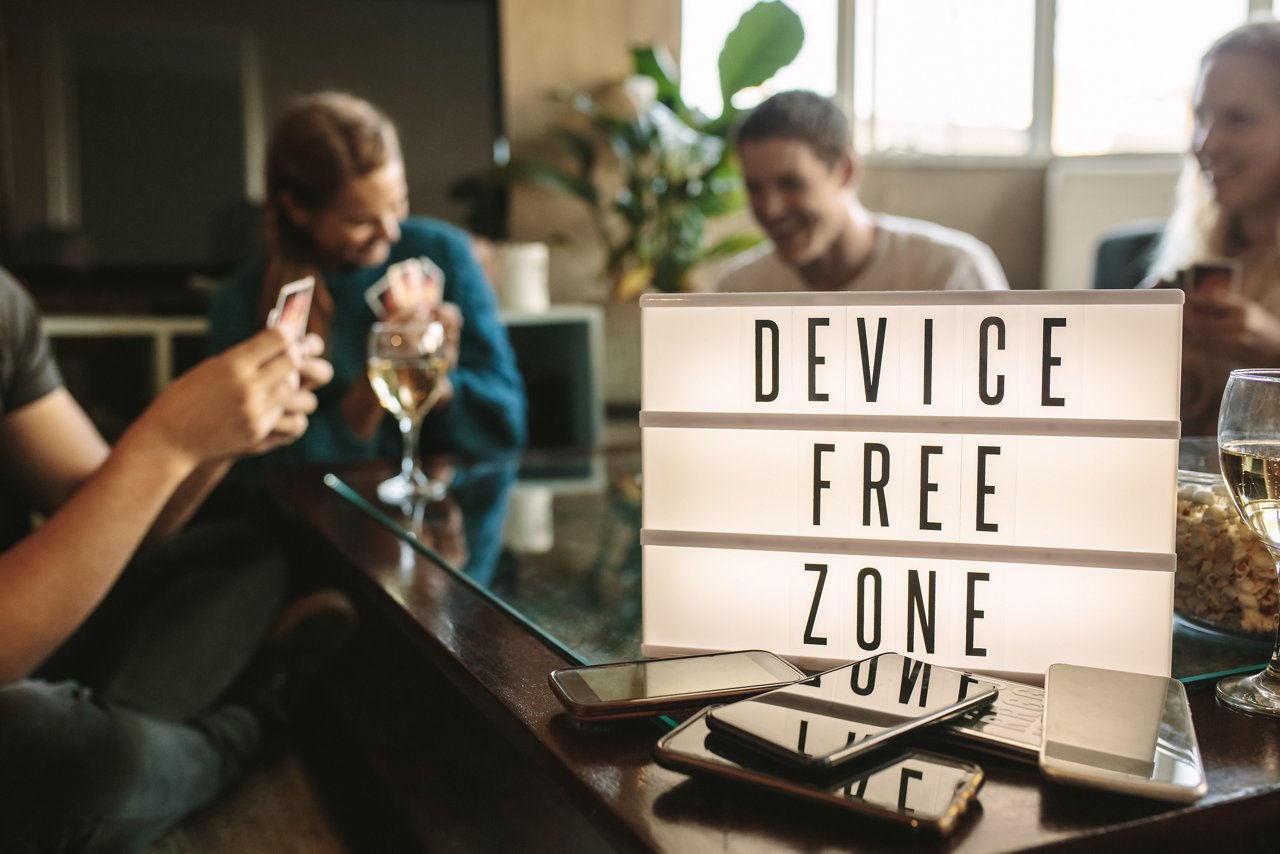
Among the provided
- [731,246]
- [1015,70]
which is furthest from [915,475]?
[1015,70]

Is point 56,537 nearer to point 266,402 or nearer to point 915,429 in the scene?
point 266,402

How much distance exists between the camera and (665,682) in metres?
0.55

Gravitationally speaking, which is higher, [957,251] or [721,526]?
[957,251]

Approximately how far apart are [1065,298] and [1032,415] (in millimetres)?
64

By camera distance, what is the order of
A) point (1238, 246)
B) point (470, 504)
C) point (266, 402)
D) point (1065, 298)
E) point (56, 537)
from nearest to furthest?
point (1065, 298) < point (56, 537) < point (266, 402) < point (470, 504) < point (1238, 246)

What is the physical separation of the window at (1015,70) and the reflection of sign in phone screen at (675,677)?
3.89 m

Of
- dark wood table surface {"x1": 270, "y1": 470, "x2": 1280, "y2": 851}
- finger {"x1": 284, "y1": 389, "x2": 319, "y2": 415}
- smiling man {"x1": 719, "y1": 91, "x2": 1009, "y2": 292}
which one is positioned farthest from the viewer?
smiling man {"x1": 719, "y1": 91, "x2": 1009, "y2": 292}

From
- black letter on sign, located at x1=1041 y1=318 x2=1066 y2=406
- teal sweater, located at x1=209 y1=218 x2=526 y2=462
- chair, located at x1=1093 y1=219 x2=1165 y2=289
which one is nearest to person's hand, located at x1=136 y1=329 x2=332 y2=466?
black letter on sign, located at x1=1041 y1=318 x2=1066 y2=406

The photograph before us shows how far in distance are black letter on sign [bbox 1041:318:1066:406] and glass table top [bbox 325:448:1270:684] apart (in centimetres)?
18

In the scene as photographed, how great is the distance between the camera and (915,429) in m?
0.58

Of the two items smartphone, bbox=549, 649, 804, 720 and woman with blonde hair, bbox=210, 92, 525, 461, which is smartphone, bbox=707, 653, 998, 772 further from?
woman with blonde hair, bbox=210, 92, 525, 461

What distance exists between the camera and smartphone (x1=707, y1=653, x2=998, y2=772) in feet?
1.48

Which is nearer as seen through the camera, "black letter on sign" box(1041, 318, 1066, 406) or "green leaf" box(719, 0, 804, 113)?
"black letter on sign" box(1041, 318, 1066, 406)

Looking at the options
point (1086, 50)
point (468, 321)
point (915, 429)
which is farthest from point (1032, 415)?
point (1086, 50)
